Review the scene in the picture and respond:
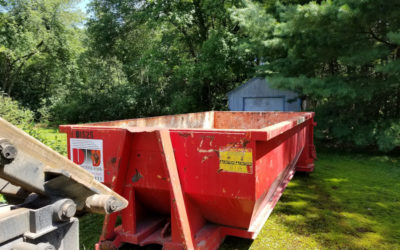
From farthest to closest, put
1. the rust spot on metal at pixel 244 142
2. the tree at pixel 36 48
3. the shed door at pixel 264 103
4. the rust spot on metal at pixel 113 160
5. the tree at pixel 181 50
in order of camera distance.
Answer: the tree at pixel 36 48
the tree at pixel 181 50
the shed door at pixel 264 103
the rust spot on metal at pixel 113 160
the rust spot on metal at pixel 244 142

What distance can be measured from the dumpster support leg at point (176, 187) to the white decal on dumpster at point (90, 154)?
2.27 feet

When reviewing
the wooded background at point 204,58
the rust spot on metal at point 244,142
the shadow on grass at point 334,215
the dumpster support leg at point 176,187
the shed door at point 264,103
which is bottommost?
the shadow on grass at point 334,215

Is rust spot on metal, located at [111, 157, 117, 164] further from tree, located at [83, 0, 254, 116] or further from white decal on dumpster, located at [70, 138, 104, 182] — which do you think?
tree, located at [83, 0, 254, 116]

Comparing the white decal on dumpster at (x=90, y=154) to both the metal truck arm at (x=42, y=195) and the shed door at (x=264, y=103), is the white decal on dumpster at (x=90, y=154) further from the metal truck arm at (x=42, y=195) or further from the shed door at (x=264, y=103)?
the shed door at (x=264, y=103)

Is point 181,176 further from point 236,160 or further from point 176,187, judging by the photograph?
point 236,160

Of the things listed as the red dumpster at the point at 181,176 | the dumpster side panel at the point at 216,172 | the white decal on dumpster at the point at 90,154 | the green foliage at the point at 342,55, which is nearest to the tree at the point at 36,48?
the green foliage at the point at 342,55

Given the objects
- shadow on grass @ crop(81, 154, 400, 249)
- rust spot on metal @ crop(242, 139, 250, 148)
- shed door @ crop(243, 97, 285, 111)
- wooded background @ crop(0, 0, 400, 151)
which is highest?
wooded background @ crop(0, 0, 400, 151)

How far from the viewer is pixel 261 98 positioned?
12.3 metres

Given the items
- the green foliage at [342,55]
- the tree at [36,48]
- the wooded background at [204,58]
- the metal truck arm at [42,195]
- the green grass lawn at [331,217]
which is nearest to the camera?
the metal truck arm at [42,195]

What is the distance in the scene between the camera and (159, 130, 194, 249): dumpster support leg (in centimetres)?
228

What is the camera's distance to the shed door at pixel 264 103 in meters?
11.8

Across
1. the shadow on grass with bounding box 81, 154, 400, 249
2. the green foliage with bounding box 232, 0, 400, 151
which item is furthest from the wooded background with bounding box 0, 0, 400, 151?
the shadow on grass with bounding box 81, 154, 400, 249

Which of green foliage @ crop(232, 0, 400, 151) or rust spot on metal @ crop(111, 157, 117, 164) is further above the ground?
green foliage @ crop(232, 0, 400, 151)

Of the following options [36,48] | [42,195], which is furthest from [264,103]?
[36,48]
